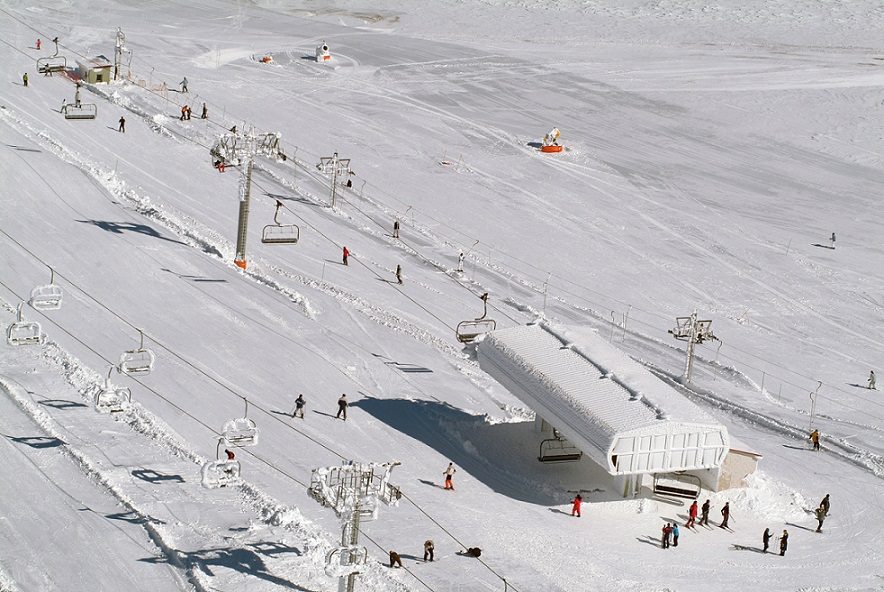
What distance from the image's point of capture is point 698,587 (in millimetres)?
37625

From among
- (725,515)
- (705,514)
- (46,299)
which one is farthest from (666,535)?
(46,299)

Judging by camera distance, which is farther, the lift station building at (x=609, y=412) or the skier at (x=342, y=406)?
the skier at (x=342, y=406)

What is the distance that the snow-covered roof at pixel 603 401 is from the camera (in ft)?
134

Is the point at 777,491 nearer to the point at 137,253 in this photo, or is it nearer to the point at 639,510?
the point at 639,510

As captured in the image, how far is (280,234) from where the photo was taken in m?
59.0

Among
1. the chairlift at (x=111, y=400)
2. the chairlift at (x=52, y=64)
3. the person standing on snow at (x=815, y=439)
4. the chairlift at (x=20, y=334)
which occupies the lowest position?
the person standing on snow at (x=815, y=439)

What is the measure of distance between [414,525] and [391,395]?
30.7ft

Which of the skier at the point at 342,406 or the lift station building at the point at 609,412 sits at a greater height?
the lift station building at the point at 609,412

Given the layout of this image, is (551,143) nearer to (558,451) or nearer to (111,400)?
(558,451)

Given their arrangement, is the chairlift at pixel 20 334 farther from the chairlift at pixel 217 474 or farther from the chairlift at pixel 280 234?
the chairlift at pixel 280 234

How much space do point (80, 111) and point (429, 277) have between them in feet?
73.6

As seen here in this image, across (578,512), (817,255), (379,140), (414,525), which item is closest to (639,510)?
(578,512)

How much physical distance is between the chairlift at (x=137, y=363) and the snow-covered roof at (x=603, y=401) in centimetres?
1089

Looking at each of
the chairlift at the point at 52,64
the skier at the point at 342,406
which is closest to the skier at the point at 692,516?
the skier at the point at 342,406
